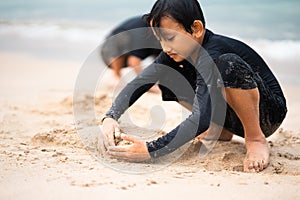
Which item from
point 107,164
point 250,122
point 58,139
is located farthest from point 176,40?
point 58,139

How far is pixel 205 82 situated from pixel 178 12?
324 mm

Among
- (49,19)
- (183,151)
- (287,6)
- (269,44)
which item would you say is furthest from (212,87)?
(49,19)

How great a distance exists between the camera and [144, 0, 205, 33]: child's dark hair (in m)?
2.14

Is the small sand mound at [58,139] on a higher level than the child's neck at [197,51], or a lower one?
lower

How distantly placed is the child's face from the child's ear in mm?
19

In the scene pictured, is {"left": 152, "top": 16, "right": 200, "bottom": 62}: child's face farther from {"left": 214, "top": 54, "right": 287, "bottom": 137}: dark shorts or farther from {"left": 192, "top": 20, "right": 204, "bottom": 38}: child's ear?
{"left": 214, "top": 54, "right": 287, "bottom": 137}: dark shorts

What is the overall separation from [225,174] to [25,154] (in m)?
0.86

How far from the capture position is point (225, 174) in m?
1.98

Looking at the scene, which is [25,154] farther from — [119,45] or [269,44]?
[269,44]

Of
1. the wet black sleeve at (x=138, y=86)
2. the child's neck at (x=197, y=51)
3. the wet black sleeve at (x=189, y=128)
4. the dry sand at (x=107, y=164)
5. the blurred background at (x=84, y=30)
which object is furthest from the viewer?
the blurred background at (x=84, y=30)

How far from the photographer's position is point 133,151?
6.84 feet

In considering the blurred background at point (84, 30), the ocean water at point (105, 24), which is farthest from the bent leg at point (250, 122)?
the ocean water at point (105, 24)

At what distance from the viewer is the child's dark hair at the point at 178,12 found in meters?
2.14

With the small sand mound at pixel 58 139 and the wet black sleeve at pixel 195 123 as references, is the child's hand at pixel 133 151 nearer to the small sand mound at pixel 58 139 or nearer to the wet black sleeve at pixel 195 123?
the wet black sleeve at pixel 195 123
